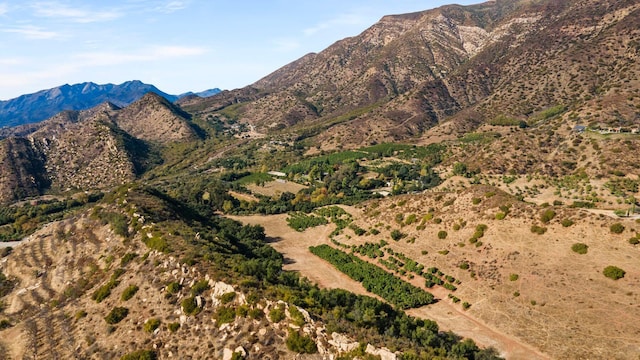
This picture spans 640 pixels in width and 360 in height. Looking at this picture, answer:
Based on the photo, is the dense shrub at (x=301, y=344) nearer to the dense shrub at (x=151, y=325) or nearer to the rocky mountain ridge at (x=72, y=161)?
the dense shrub at (x=151, y=325)

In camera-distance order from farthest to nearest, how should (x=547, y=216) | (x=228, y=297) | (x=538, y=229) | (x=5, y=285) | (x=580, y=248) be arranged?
1. (x=5, y=285)
2. (x=547, y=216)
3. (x=538, y=229)
4. (x=580, y=248)
5. (x=228, y=297)

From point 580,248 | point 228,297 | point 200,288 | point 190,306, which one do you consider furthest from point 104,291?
point 580,248

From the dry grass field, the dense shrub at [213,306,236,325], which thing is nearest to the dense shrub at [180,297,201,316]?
the dense shrub at [213,306,236,325]

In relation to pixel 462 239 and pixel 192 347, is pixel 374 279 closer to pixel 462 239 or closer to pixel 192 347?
pixel 462 239

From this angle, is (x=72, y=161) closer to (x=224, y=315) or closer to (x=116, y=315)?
(x=116, y=315)

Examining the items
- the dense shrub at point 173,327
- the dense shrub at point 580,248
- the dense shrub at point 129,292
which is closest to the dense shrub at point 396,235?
the dense shrub at point 580,248

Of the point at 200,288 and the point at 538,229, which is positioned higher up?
the point at 200,288

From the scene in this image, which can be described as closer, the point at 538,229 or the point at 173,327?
the point at 173,327

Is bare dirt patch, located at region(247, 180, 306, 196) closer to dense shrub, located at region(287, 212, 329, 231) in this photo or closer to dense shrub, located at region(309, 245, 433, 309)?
dense shrub, located at region(287, 212, 329, 231)
